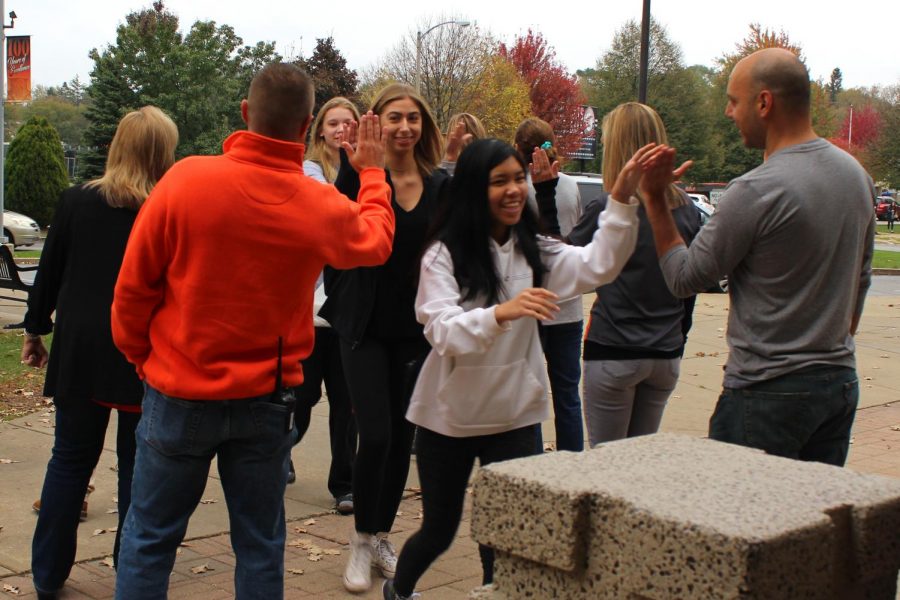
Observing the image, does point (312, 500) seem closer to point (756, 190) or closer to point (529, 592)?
point (756, 190)

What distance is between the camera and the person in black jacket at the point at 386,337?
445 cm

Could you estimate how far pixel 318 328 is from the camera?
563 cm

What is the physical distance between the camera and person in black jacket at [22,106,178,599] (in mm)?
4180

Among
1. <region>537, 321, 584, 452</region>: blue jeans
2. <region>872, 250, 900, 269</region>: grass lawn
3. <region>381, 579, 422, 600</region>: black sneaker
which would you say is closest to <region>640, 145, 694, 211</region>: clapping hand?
<region>381, 579, 422, 600</region>: black sneaker

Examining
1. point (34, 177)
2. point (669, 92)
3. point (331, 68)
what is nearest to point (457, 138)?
point (34, 177)

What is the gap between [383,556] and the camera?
4.67 meters

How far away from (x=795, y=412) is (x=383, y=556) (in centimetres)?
205

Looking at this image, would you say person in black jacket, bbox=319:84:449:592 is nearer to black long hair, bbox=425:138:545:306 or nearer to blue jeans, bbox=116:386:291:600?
black long hair, bbox=425:138:545:306

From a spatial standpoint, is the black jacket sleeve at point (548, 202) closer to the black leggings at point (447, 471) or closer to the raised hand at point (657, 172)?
the black leggings at point (447, 471)

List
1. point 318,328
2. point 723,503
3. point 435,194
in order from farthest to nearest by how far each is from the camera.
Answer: point 318,328
point 435,194
point 723,503

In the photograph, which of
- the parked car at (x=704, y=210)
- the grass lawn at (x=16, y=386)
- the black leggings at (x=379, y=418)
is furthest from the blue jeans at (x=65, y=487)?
the grass lawn at (x=16, y=386)

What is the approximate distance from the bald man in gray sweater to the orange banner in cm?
2322

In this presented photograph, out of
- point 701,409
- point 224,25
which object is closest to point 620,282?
point 701,409

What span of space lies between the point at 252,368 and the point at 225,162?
1.97ft
